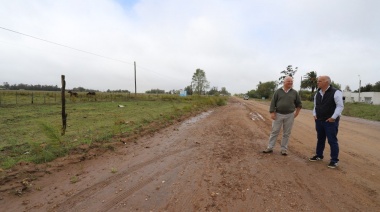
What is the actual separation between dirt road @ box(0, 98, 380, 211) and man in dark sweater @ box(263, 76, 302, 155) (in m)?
0.41

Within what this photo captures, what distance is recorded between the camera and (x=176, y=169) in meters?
4.79

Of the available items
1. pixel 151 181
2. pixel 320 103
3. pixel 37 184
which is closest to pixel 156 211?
pixel 151 181

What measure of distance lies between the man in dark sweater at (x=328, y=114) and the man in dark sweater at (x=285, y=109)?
546 mm

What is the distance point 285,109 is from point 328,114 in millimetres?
964

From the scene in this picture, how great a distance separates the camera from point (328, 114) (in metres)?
5.10

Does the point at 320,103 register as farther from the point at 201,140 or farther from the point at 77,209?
the point at 77,209

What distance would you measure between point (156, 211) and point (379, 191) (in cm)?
353

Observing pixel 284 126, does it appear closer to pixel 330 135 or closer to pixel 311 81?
pixel 330 135

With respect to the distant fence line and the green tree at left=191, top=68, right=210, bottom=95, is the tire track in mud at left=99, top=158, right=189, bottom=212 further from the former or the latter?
the green tree at left=191, top=68, right=210, bottom=95

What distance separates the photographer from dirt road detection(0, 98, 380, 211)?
3.35 m

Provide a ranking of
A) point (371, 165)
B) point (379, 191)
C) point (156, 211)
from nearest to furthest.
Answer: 1. point (156, 211)
2. point (379, 191)
3. point (371, 165)

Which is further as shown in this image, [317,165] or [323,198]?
[317,165]

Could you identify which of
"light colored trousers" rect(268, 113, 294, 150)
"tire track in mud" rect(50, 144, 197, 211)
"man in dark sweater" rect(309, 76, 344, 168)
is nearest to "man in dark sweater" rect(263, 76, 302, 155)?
"light colored trousers" rect(268, 113, 294, 150)

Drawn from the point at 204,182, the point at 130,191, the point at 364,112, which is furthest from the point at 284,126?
the point at 364,112
